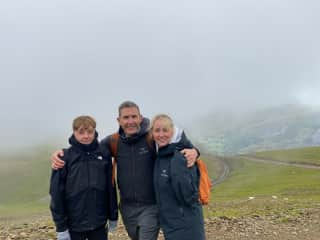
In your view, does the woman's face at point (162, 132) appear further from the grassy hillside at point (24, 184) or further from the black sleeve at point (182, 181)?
the grassy hillside at point (24, 184)

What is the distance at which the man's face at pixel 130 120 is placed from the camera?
885 centimetres

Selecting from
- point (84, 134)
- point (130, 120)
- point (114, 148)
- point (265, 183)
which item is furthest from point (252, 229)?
point (265, 183)

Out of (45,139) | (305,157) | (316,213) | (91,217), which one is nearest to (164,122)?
(91,217)

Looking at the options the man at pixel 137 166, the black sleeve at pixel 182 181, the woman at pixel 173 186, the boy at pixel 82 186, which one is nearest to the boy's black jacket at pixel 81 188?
the boy at pixel 82 186

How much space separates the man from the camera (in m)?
8.88

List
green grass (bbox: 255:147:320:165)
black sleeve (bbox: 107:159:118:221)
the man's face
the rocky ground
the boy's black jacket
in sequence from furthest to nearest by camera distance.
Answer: green grass (bbox: 255:147:320:165) → the rocky ground → black sleeve (bbox: 107:159:118:221) → the man's face → the boy's black jacket

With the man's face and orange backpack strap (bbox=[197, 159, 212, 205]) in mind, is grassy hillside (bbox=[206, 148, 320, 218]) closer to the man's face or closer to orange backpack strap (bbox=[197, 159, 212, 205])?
orange backpack strap (bbox=[197, 159, 212, 205])

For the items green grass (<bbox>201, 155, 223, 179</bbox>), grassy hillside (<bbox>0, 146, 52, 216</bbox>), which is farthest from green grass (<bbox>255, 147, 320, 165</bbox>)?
grassy hillside (<bbox>0, 146, 52, 216</bbox>)

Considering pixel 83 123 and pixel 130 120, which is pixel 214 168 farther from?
pixel 83 123

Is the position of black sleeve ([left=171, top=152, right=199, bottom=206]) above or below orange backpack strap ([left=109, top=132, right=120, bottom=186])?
below

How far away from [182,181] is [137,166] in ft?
3.46

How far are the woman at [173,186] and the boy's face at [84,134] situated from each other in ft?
3.59

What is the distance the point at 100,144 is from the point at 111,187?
0.83m

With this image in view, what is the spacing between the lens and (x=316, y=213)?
2061 centimetres
